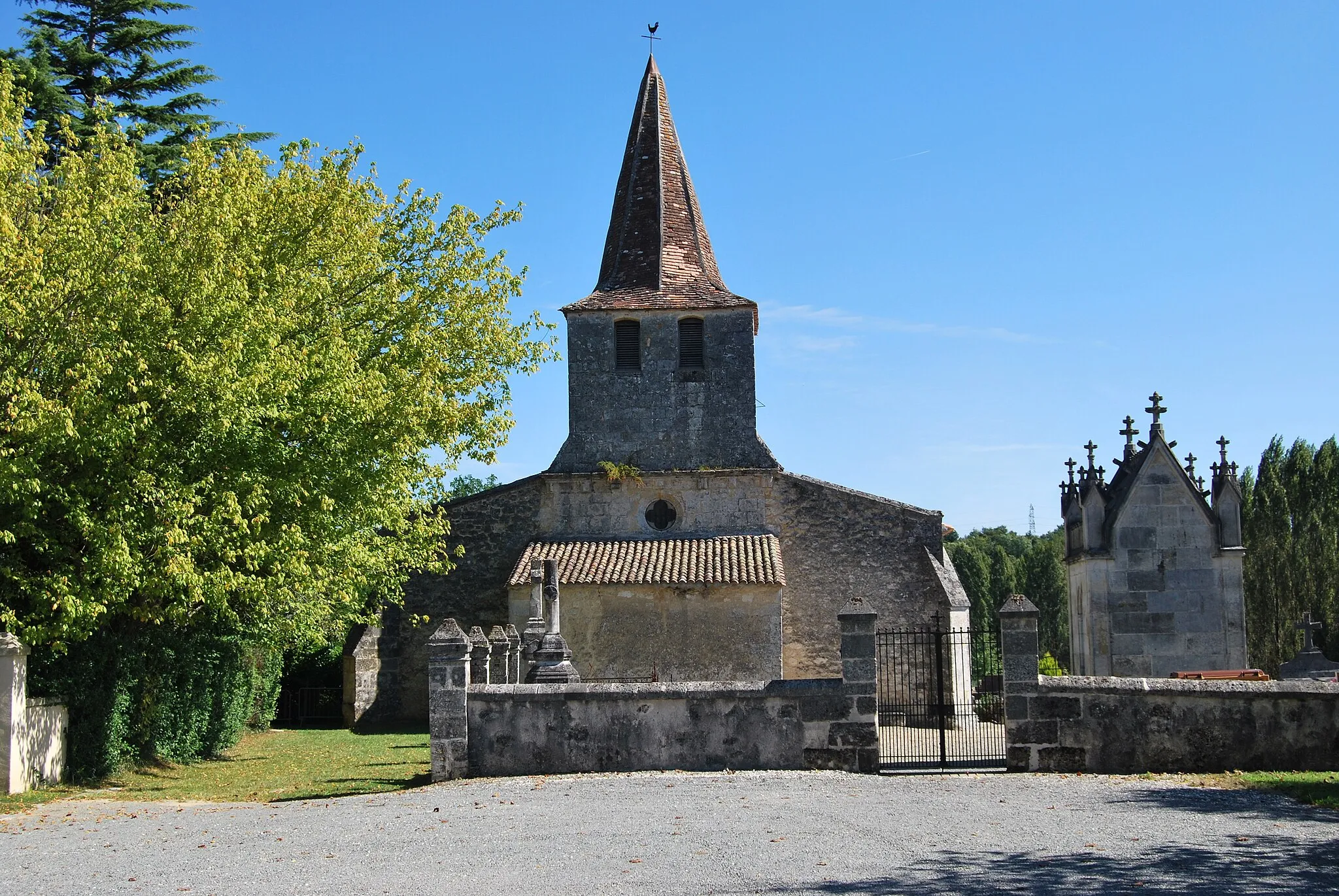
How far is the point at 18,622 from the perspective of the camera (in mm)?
13500

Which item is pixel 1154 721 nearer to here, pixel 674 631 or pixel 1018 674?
pixel 1018 674

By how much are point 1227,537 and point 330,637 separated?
20806mm

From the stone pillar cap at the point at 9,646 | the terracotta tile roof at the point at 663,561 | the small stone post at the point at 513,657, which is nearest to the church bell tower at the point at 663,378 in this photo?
the terracotta tile roof at the point at 663,561

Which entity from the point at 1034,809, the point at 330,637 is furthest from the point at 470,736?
the point at 330,637

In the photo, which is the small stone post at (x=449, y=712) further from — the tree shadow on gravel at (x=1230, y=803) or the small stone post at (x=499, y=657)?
the tree shadow on gravel at (x=1230, y=803)

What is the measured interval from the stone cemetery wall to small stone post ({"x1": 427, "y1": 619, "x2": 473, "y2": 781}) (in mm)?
6145

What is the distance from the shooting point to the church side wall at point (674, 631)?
931 inches

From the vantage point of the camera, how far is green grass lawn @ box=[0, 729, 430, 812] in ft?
45.6

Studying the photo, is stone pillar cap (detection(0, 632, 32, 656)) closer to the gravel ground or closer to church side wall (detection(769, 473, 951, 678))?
the gravel ground

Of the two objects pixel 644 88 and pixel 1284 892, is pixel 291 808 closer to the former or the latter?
pixel 1284 892

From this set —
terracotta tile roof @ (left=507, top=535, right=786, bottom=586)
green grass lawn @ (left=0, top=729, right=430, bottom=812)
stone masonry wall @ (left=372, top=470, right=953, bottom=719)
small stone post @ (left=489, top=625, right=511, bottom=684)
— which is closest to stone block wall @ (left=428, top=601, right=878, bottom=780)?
green grass lawn @ (left=0, top=729, right=430, bottom=812)

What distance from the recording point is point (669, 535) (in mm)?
25844

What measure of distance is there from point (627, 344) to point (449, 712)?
14559mm

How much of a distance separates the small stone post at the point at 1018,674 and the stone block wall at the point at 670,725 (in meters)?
1.49
